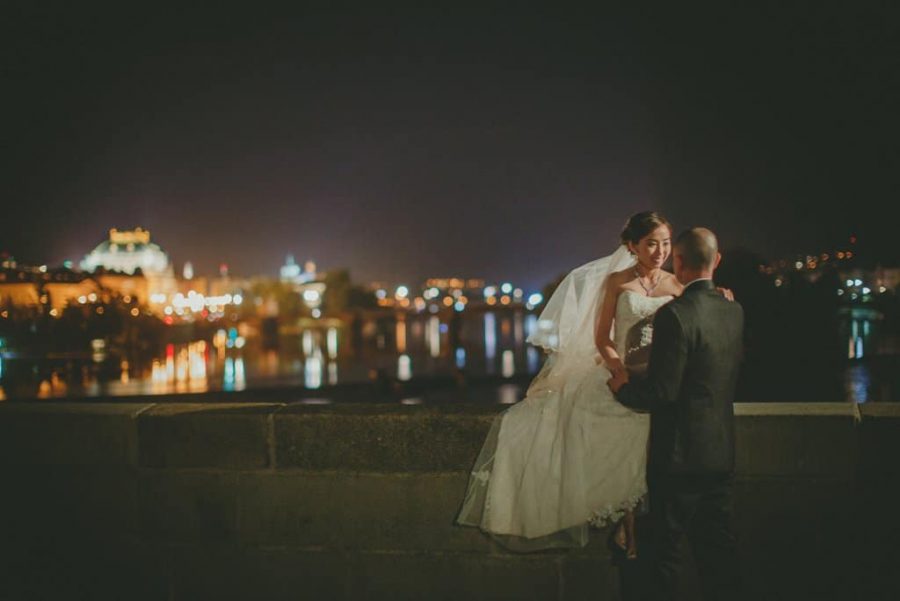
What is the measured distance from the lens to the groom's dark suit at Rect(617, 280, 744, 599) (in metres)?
3.57

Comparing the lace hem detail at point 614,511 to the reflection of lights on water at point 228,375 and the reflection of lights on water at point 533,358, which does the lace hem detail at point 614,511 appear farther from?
the reflection of lights on water at point 533,358

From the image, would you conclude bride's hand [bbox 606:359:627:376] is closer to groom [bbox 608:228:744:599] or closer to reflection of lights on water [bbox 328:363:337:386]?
groom [bbox 608:228:744:599]

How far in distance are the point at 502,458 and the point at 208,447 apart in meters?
1.84

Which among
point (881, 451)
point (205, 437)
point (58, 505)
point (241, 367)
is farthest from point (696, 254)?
point (241, 367)

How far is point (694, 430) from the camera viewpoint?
3.62m

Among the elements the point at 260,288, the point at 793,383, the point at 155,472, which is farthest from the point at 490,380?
the point at 260,288

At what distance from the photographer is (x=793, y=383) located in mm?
23625

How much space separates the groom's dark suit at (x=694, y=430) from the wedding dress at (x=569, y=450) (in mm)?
325

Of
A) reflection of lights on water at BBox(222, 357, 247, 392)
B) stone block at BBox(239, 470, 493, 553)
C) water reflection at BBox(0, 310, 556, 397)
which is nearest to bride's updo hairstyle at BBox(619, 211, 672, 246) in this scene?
stone block at BBox(239, 470, 493, 553)

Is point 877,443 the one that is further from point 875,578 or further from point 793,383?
point 793,383

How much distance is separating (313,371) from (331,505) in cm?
5239

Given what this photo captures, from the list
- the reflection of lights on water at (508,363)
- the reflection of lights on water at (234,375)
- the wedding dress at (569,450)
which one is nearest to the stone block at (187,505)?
the wedding dress at (569,450)

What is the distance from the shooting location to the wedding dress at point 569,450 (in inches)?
159

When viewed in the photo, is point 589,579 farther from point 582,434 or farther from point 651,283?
point 651,283
